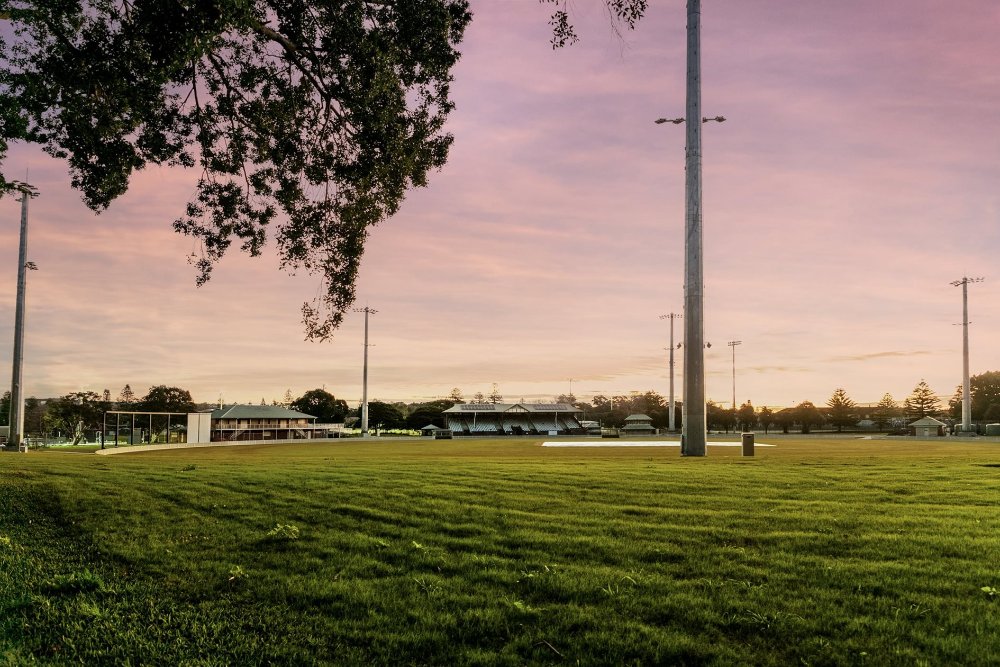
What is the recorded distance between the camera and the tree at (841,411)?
401 ft

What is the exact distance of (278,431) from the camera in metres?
93.5

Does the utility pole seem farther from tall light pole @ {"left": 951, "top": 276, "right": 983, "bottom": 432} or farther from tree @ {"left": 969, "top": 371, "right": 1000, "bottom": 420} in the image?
tree @ {"left": 969, "top": 371, "right": 1000, "bottom": 420}

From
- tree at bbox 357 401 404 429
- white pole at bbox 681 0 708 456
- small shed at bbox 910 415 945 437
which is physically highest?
white pole at bbox 681 0 708 456

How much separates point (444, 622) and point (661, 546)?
360 centimetres

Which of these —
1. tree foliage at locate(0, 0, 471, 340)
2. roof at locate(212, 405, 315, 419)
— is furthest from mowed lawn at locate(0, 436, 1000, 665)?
roof at locate(212, 405, 315, 419)

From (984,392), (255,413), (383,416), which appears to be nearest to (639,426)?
(255,413)

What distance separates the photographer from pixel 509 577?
8172 mm

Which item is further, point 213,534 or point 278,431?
point 278,431

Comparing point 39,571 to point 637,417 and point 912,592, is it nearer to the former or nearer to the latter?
point 912,592

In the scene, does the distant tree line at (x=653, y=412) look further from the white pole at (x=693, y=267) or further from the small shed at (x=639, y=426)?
the white pole at (x=693, y=267)

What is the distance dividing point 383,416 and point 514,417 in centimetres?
3456

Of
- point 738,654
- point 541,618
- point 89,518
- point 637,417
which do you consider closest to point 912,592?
point 738,654

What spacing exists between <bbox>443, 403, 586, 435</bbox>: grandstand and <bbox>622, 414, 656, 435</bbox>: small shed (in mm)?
11586

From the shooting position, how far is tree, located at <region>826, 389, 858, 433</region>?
12212 centimetres
